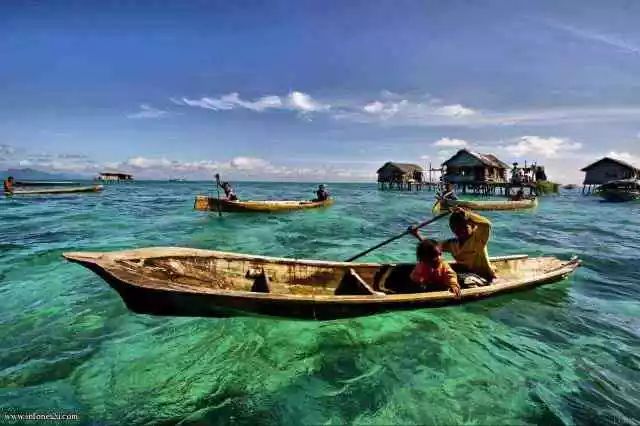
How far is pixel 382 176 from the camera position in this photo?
6119cm

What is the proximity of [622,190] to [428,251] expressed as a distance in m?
45.2

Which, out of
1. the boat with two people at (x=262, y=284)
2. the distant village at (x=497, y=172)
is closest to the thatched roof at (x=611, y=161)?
the distant village at (x=497, y=172)

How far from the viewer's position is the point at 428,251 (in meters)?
6.14

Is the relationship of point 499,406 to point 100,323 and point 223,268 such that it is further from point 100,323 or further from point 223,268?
point 100,323

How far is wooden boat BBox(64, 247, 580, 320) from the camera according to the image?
15.7ft

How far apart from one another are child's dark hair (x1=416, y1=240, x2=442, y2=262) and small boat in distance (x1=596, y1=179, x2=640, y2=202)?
4390cm

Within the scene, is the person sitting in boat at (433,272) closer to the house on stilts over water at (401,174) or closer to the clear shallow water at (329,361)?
the clear shallow water at (329,361)

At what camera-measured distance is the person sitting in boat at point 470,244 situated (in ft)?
21.7

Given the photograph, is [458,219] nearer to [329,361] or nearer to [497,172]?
[329,361]

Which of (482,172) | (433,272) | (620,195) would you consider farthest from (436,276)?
(620,195)

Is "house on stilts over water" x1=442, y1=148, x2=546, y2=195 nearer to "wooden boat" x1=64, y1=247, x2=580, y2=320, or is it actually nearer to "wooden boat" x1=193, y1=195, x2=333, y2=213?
"wooden boat" x1=193, y1=195, x2=333, y2=213

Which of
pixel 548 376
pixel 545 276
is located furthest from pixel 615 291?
pixel 548 376

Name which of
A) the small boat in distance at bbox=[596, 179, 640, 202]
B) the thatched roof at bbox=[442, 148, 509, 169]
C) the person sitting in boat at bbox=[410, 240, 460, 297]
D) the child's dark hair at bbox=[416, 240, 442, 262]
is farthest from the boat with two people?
the small boat in distance at bbox=[596, 179, 640, 202]

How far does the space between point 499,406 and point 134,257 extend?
18.2ft
